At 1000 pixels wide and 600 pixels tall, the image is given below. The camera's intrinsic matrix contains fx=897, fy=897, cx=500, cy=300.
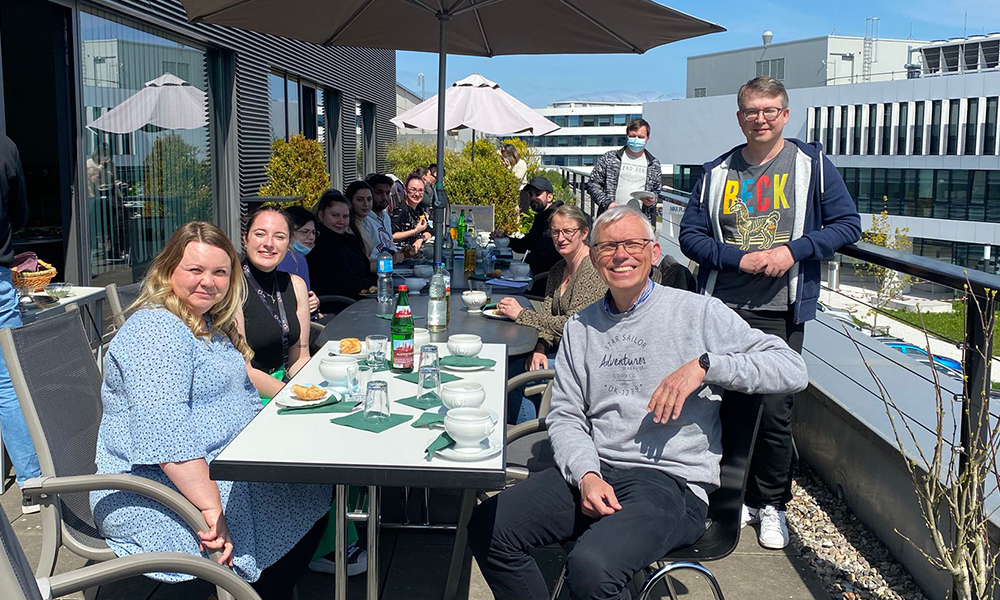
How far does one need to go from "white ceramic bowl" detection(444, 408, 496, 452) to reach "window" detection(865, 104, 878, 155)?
199ft

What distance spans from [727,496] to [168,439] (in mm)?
1510

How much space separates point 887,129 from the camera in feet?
185

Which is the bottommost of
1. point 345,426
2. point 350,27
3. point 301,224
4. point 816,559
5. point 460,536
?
point 816,559

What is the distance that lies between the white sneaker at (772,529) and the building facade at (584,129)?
125 m

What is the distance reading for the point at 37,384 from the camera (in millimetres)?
2410

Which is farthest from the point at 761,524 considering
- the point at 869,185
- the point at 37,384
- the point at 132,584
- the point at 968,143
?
the point at 869,185

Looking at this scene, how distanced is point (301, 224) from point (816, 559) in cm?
316

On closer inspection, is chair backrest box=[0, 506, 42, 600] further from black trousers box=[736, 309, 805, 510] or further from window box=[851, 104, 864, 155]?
window box=[851, 104, 864, 155]

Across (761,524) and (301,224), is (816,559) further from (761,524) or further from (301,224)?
(301,224)

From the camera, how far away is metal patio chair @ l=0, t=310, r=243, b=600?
7.24 ft

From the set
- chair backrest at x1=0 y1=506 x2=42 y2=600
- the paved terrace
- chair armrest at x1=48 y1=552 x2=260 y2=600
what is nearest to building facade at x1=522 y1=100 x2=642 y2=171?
the paved terrace

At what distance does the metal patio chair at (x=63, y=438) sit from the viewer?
2.21 m

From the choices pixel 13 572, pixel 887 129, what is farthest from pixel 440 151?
pixel 887 129

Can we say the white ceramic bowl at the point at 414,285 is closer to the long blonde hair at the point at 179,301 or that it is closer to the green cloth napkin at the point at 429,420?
the long blonde hair at the point at 179,301
